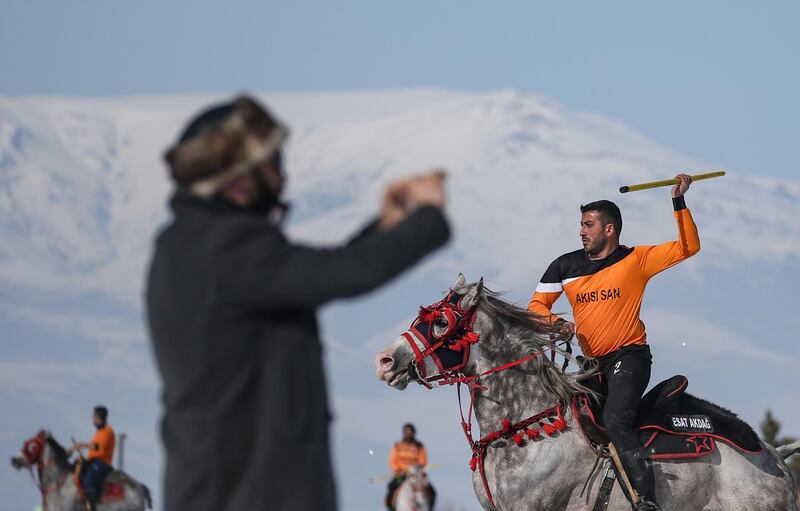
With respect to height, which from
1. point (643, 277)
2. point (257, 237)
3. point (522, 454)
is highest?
point (643, 277)

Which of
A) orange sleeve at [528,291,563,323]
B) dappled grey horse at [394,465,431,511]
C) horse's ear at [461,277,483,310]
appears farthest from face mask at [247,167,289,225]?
dappled grey horse at [394,465,431,511]

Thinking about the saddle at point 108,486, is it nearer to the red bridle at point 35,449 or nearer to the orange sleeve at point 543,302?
the red bridle at point 35,449

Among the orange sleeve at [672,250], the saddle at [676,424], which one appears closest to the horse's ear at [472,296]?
the saddle at [676,424]

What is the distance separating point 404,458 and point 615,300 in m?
16.9

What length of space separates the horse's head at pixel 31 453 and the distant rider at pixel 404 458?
8400 mm

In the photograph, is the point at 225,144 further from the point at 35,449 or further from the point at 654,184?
the point at 35,449

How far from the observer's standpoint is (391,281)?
3584 millimetres

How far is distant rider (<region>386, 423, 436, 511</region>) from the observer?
26078 mm

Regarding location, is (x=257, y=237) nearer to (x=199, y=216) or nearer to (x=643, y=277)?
(x=199, y=216)

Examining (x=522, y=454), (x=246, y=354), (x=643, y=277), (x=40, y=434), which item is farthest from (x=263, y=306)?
(x=40, y=434)

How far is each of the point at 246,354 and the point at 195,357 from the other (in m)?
0.14

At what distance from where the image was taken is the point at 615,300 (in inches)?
394

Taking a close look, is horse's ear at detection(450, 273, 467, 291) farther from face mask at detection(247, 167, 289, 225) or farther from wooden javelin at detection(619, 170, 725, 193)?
face mask at detection(247, 167, 289, 225)

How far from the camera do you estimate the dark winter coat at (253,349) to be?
139 inches
